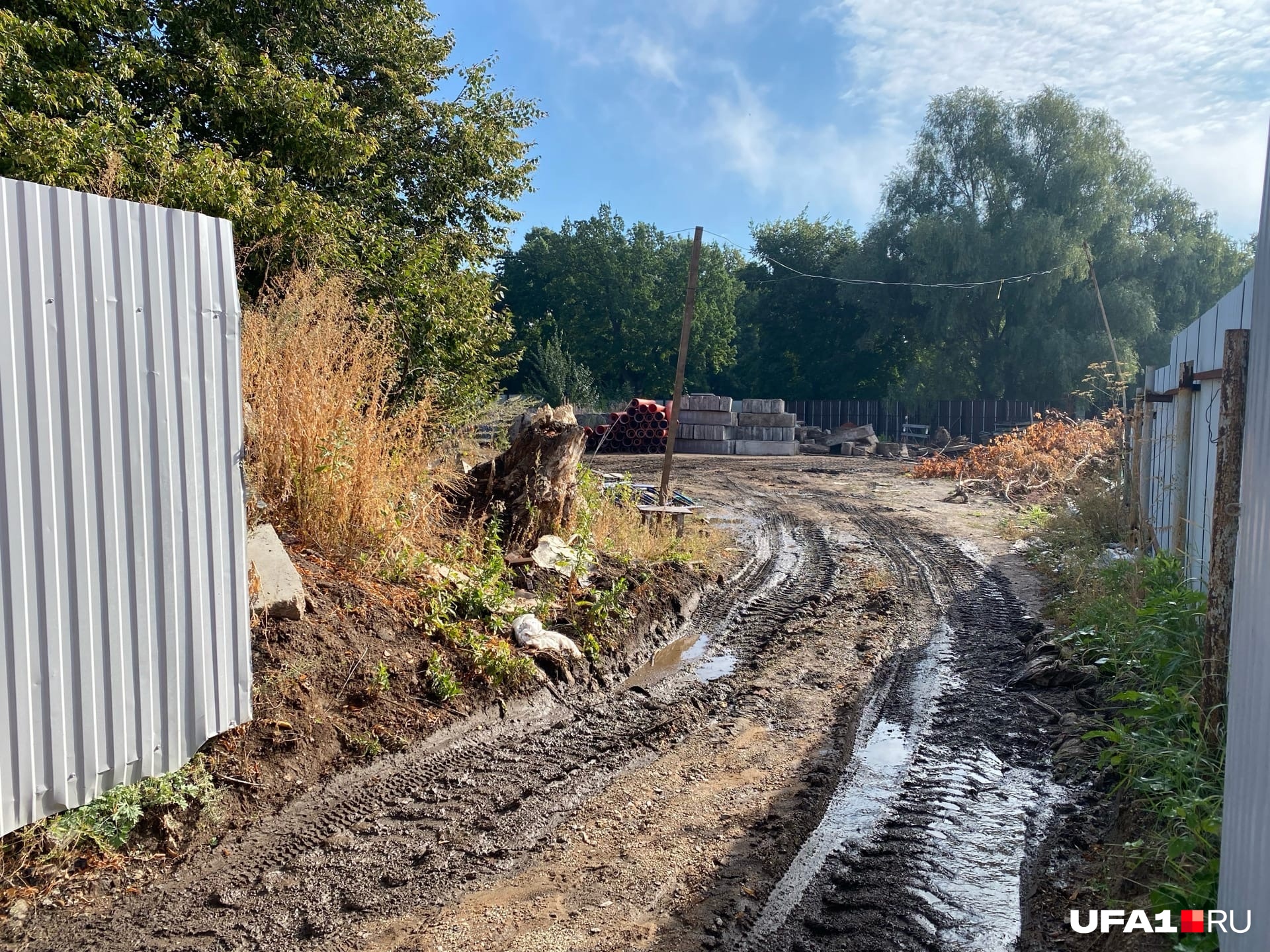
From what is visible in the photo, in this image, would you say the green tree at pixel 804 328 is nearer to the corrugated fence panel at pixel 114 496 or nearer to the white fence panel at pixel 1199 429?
the white fence panel at pixel 1199 429

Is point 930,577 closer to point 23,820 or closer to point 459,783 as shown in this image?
point 459,783

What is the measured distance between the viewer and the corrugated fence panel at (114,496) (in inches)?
118

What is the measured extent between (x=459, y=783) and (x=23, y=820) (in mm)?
1884

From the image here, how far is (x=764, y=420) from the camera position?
3033 cm

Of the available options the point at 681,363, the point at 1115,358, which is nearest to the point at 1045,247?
the point at 1115,358

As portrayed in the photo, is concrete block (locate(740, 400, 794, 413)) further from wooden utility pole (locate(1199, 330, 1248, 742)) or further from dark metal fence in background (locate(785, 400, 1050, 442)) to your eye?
wooden utility pole (locate(1199, 330, 1248, 742))

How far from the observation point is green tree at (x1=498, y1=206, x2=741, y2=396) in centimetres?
4153

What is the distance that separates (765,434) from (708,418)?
206 cm

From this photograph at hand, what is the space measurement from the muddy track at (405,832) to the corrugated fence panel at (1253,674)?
8.47 ft

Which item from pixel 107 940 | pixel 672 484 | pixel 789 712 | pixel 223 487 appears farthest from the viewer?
pixel 672 484

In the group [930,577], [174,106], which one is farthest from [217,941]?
[174,106]

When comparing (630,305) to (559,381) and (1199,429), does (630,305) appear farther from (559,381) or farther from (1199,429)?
(1199,429)

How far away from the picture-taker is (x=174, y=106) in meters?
10.4

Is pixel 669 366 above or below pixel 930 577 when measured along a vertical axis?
above
